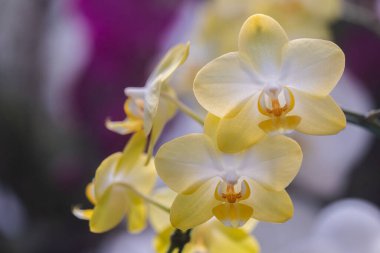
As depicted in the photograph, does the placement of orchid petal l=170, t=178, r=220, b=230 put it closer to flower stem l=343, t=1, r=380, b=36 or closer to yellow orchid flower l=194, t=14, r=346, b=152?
yellow orchid flower l=194, t=14, r=346, b=152

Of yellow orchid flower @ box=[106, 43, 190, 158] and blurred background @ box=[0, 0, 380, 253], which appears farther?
blurred background @ box=[0, 0, 380, 253]

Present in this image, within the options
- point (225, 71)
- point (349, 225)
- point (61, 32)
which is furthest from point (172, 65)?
point (61, 32)

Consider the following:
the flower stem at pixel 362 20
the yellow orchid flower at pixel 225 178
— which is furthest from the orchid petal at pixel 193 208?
the flower stem at pixel 362 20

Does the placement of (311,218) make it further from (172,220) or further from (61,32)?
(172,220)

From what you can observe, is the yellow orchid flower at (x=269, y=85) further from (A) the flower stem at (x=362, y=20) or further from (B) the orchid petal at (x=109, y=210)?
(A) the flower stem at (x=362, y=20)

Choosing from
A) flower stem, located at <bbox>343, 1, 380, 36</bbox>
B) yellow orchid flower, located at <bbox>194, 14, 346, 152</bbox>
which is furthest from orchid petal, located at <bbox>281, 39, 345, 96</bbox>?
flower stem, located at <bbox>343, 1, 380, 36</bbox>

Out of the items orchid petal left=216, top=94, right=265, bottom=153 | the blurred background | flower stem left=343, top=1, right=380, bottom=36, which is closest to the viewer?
orchid petal left=216, top=94, right=265, bottom=153

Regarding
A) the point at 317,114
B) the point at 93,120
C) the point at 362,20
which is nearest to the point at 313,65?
the point at 317,114
